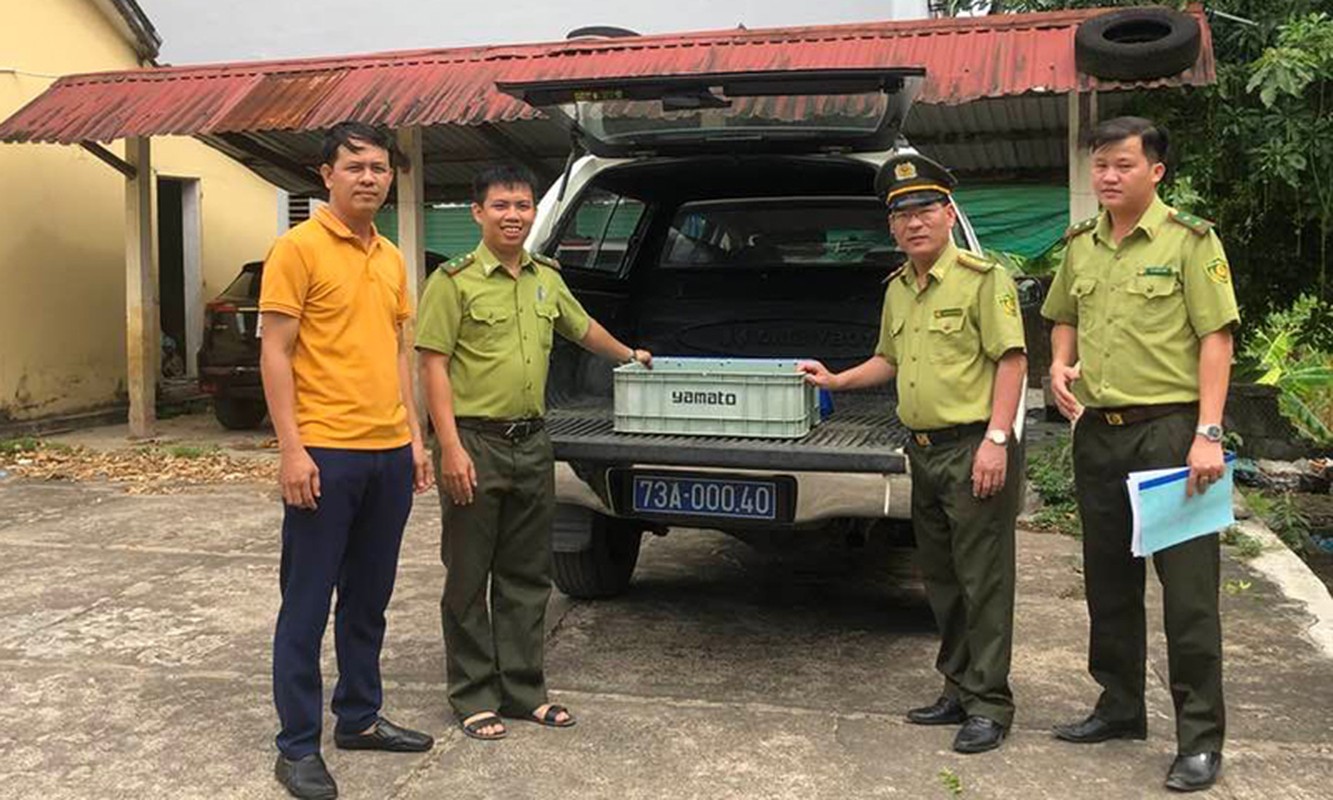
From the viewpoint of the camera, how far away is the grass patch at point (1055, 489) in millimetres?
6445

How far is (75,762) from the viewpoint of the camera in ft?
10.9

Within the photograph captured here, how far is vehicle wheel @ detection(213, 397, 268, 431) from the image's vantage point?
10227 millimetres

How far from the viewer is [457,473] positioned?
3.36 meters

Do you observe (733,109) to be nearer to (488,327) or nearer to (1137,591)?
(488,327)

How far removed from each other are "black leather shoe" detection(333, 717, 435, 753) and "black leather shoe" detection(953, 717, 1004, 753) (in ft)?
5.02

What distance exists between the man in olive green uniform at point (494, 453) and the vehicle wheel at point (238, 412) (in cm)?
728

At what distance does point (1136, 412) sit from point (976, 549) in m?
0.59

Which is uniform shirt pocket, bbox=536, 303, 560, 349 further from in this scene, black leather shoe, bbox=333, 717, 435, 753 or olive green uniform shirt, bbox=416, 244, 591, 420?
black leather shoe, bbox=333, 717, 435, 753

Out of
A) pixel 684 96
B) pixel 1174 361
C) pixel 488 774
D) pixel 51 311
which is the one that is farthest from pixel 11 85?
pixel 1174 361

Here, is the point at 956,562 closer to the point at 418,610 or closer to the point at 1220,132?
the point at 418,610

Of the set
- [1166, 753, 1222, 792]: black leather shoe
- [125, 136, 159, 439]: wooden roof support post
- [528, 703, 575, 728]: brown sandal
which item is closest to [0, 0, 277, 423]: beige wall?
[125, 136, 159, 439]: wooden roof support post

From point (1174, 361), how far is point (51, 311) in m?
9.67

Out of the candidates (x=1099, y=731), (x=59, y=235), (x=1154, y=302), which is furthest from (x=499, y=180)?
(x=59, y=235)

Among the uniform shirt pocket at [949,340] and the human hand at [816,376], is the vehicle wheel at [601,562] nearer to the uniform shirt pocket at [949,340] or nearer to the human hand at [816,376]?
the human hand at [816,376]
